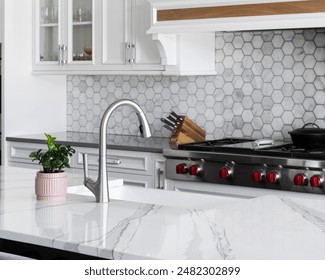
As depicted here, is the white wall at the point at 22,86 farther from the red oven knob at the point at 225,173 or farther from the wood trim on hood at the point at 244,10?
the red oven knob at the point at 225,173

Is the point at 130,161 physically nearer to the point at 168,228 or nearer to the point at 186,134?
the point at 186,134

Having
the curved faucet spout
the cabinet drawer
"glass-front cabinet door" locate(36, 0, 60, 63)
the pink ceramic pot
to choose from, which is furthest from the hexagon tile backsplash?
the pink ceramic pot

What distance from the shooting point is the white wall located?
5043 millimetres

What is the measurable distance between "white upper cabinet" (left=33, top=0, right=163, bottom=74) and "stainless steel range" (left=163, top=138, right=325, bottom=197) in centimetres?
80

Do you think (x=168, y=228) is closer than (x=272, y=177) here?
Yes

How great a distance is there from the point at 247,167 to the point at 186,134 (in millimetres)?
707

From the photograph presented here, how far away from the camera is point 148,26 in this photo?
4570mm

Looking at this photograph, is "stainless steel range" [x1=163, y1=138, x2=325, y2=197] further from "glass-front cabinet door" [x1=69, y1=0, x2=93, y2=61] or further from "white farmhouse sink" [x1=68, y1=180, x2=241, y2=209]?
"glass-front cabinet door" [x1=69, y1=0, x2=93, y2=61]

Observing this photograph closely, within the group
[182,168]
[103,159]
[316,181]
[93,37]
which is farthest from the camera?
[93,37]

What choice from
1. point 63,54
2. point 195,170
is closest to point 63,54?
point 63,54

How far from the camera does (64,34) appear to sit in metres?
5.08

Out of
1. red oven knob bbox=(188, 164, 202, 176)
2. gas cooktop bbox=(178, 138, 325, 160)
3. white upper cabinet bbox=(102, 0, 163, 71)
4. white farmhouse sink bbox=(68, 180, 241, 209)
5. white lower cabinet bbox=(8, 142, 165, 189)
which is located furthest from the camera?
white upper cabinet bbox=(102, 0, 163, 71)
